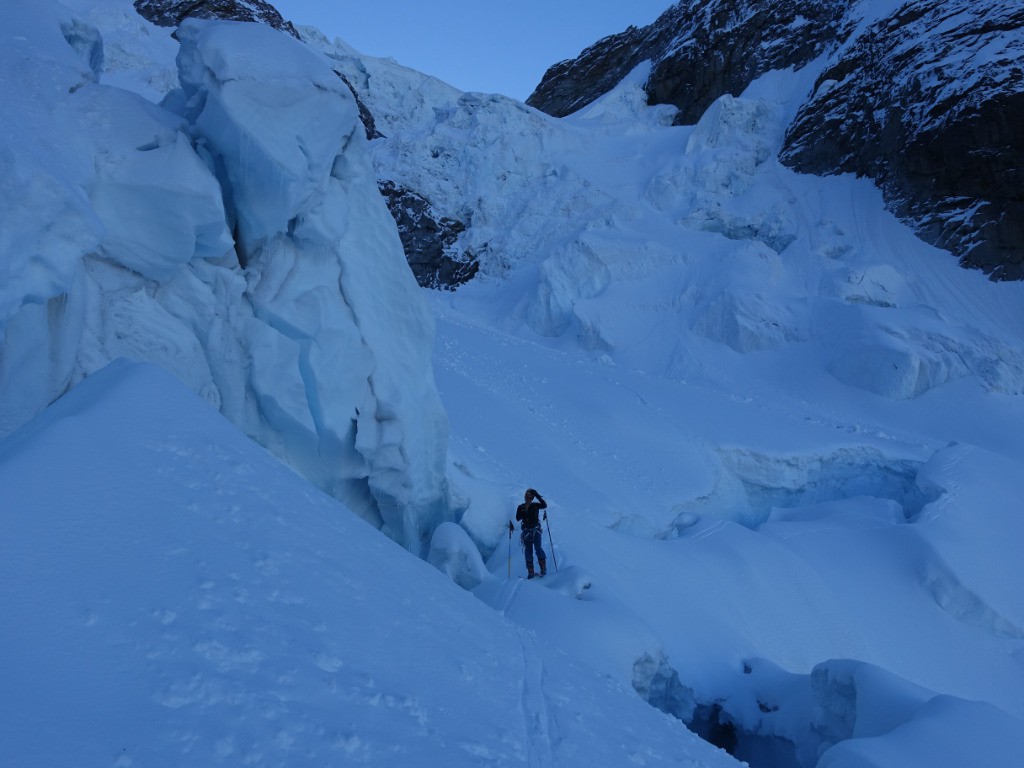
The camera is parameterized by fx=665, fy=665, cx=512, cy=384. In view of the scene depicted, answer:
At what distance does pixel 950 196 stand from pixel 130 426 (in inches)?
969

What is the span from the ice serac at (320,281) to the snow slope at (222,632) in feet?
7.53

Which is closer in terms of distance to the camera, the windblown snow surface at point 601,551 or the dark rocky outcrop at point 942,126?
the windblown snow surface at point 601,551

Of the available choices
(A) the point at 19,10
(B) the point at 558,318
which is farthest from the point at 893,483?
(A) the point at 19,10

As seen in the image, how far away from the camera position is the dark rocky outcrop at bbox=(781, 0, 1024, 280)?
19.9 metres

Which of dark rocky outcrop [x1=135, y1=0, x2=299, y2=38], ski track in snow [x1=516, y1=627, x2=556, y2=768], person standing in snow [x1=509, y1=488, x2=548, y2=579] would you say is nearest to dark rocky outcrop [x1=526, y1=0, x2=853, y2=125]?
dark rocky outcrop [x1=135, y1=0, x2=299, y2=38]

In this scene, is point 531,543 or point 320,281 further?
point 531,543

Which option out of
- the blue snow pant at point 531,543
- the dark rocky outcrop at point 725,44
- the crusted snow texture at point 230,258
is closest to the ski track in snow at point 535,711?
the blue snow pant at point 531,543

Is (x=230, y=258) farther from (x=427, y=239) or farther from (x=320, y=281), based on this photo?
(x=427, y=239)

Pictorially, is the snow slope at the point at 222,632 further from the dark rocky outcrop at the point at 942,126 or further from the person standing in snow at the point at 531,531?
the dark rocky outcrop at the point at 942,126

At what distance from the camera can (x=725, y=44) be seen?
32.4m

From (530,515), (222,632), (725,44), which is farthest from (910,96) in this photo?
(222,632)

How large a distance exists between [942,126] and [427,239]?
1792 centimetres

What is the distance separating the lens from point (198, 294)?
5.30m

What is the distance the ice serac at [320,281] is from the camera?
5.29 metres
